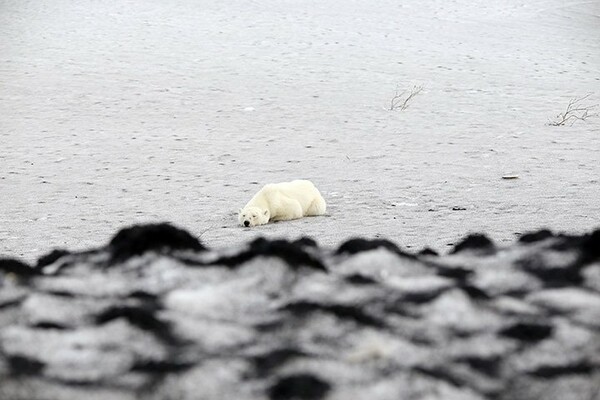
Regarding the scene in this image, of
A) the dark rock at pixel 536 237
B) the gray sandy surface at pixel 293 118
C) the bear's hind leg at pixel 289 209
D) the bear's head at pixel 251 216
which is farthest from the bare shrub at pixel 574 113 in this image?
the dark rock at pixel 536 237

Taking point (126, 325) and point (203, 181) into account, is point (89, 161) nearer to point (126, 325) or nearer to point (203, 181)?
point (203, 181)

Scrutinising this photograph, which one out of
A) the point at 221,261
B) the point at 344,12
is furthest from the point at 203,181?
the point at 344,12

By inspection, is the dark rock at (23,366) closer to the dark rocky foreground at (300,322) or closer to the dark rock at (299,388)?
the dark rocky foreground at (300,322)

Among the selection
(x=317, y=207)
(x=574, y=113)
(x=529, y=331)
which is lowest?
(x=574, y=113)

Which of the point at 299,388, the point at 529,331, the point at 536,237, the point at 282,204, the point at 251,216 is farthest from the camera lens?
the point at 282,204

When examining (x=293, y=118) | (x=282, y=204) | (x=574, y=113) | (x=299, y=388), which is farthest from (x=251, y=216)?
(x=574, y=113)

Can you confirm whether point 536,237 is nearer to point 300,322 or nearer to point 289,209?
point 300,322
